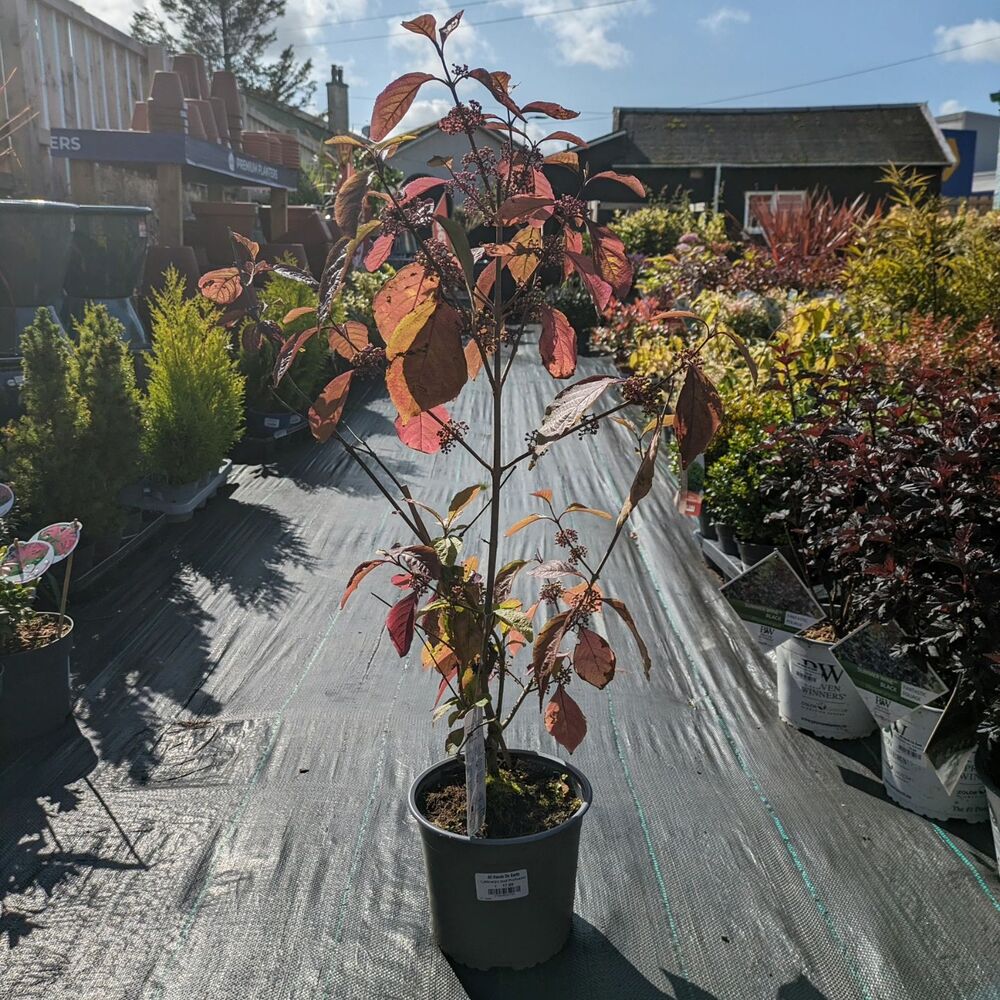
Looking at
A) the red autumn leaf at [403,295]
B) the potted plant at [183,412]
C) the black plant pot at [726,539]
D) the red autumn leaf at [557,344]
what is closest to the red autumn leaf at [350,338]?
the red autumn leaf at [403,295]

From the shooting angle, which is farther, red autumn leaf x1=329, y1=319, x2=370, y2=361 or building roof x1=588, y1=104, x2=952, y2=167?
building roof x1=588, y1=104, x2=952, y2=167

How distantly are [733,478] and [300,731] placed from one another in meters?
1.96

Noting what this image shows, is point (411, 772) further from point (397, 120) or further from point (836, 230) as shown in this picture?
point (836, 230)

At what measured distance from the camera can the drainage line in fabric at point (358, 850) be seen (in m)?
1.95

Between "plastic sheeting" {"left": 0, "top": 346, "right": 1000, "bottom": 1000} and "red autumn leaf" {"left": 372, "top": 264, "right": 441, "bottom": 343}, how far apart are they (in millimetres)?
1291

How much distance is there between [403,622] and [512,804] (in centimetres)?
48

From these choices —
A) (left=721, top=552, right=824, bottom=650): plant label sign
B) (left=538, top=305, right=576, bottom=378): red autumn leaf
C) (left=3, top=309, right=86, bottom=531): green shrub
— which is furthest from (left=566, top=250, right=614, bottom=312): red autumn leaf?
(left=3, top=309, right=86, bottom=531): green shrub

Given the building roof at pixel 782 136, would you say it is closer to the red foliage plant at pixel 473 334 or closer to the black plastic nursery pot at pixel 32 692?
the black plastic nursery pot at pixel 32 692

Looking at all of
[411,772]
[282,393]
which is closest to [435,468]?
[282,393]

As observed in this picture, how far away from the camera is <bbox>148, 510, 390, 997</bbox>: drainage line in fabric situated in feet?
6.29

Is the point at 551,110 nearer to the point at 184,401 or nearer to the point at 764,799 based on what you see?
the point at 764,799

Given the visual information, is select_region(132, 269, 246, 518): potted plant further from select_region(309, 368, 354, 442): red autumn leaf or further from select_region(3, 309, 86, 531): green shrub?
select_region(309, 368, 354, 442): red autumn leaf

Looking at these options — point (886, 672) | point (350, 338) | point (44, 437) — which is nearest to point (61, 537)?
point (44, 437)

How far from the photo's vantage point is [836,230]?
9375mm
